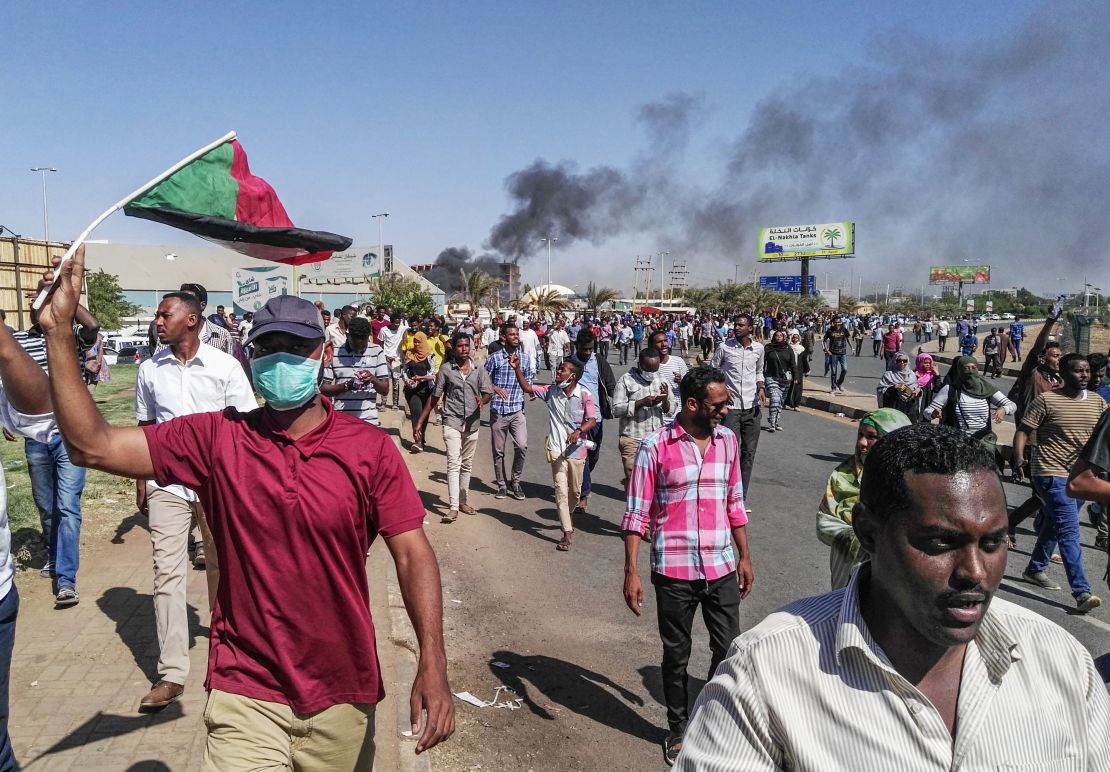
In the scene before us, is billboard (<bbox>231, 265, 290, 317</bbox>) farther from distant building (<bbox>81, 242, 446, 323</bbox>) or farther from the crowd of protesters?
distant building (<bbox>81, 242, 446, 323</bbox>)

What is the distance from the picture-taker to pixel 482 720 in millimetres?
4402

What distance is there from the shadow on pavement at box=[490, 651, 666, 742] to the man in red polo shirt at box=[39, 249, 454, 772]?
2.06 m

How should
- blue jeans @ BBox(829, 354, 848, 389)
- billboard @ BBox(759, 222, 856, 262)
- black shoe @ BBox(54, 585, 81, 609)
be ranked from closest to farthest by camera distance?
black shoe @ BBox(54, 585, 81, 609), blue jeans @ BBox(829, 354, 848, 389), billboard @ BBox(759, 222, 856, 262)

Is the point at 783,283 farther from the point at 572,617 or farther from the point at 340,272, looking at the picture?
the point at 572,617

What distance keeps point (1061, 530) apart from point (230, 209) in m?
5.66

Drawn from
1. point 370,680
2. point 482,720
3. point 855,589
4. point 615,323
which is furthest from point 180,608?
point 615,323

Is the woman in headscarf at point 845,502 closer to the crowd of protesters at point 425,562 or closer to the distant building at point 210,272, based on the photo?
the crowd of protesters at point 425,562

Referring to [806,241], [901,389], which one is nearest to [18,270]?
[901,389]

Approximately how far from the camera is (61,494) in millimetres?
5609

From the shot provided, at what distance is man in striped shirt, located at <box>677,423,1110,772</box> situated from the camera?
1.44 metres

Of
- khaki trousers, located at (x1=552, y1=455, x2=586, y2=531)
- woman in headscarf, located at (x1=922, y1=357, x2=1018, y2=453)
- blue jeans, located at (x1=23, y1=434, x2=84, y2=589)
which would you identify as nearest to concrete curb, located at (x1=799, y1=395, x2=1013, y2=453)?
woman in headscarf, located at (x1=922, y1=357, x2=1018, y2=453)

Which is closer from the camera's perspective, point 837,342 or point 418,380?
point 418,380

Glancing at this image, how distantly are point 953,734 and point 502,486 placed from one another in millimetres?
7910

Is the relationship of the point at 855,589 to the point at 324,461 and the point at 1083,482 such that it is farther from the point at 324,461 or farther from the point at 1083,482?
the point at 1083,482
